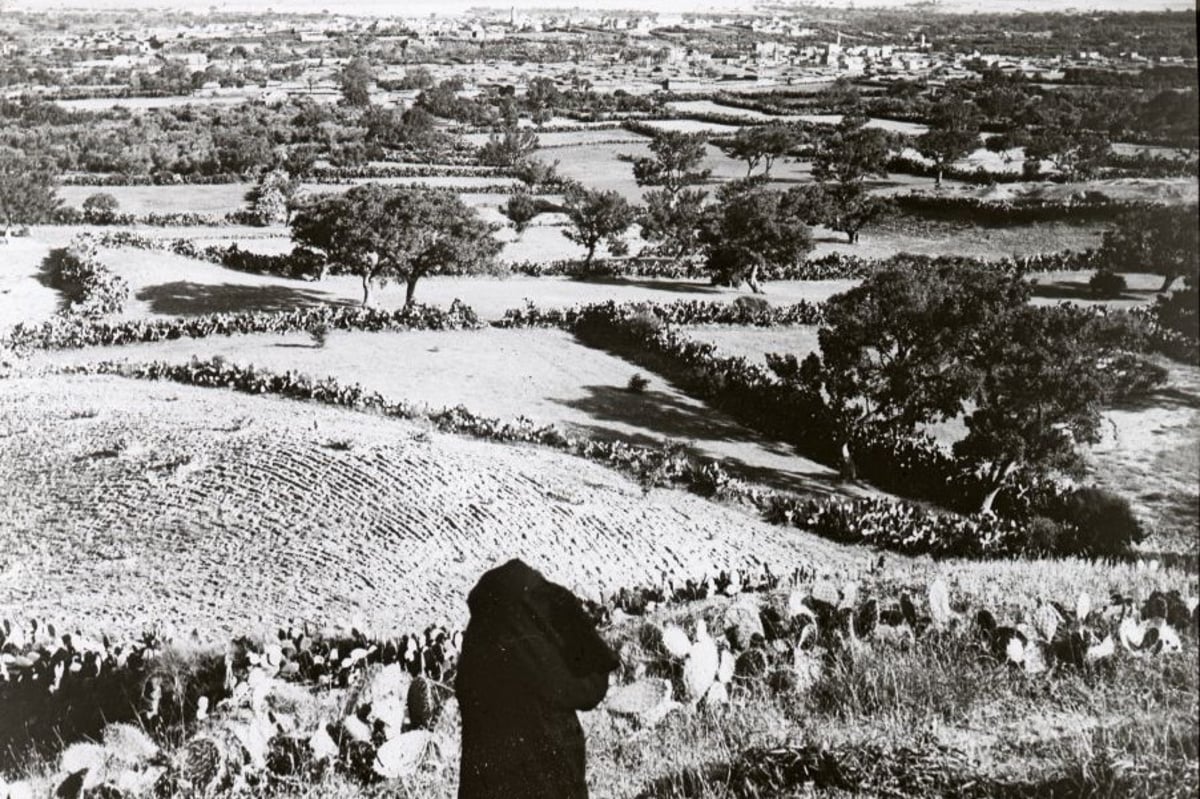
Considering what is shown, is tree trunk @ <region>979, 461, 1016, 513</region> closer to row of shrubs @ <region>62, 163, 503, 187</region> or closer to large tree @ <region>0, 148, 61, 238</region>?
large tree @ <region>0, 148, 61, 238</region>

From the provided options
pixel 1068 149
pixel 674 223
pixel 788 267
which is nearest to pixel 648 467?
pixel 788 267

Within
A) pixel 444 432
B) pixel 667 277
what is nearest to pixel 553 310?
pixel 667 277

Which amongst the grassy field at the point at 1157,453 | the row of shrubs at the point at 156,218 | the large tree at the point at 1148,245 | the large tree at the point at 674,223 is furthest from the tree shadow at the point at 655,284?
the row of shrubs at the point at 156,218

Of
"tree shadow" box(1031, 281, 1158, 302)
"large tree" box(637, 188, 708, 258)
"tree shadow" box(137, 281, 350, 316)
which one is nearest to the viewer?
"tree shadow" box(137, 281, 350, 316)

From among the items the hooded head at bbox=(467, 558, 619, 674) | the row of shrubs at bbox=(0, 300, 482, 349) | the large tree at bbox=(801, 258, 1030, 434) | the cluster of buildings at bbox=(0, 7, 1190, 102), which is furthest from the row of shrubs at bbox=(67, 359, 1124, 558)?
the hooded head at bbox=(467, 558, 619, 674)

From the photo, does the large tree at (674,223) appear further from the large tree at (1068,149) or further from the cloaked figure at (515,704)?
the cloaked figure at (515,704)
